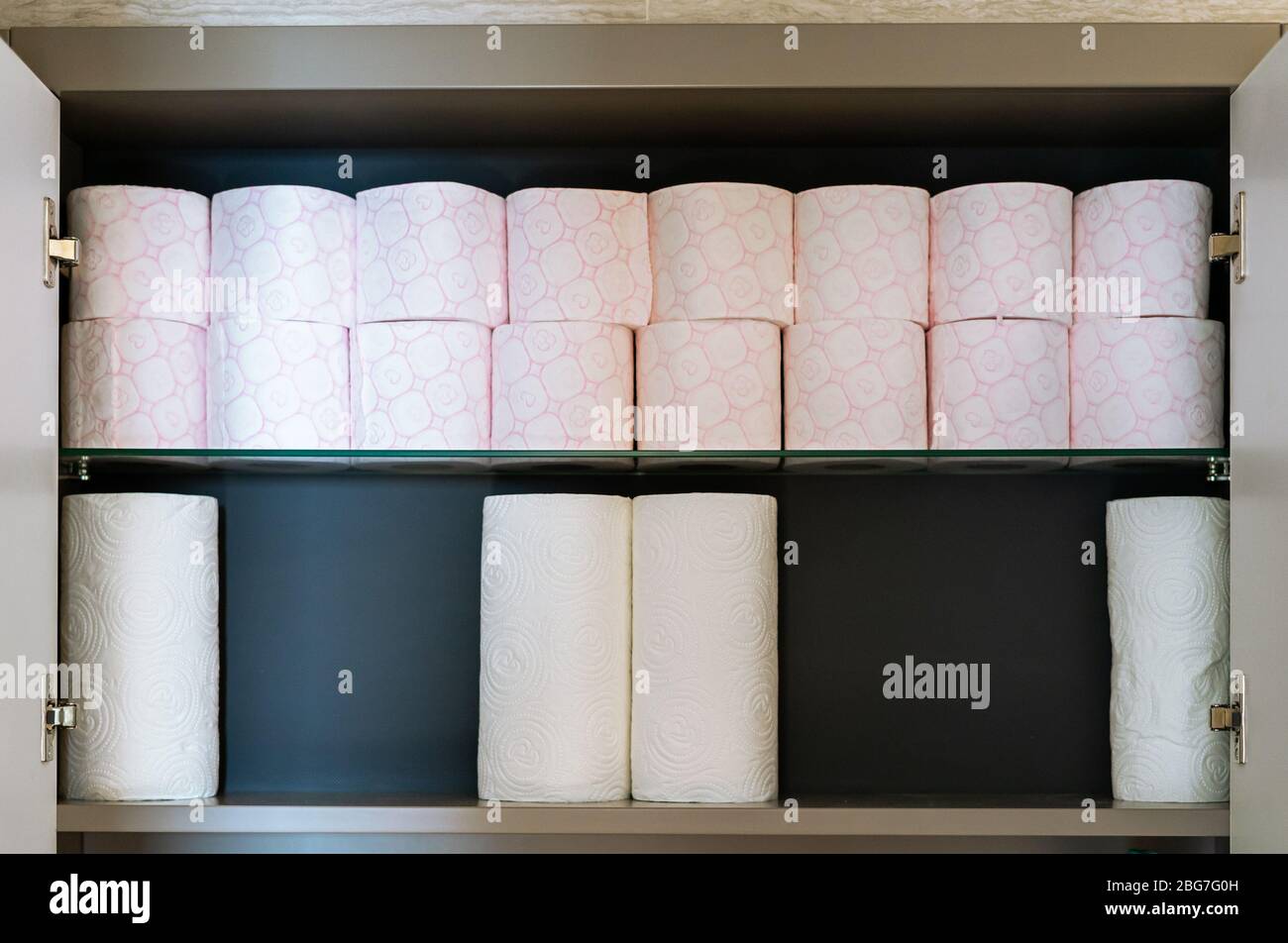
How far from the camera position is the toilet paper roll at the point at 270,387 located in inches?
33.3

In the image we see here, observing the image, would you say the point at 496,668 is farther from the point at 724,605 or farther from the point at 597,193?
the point at 597,193

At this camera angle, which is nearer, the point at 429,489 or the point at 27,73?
the point at 27,73

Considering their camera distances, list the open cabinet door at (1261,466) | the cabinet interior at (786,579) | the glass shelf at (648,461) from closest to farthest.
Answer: the open cabinet door at (1261,466) → the glass shelf at (648,461) → the cabinet interior at (786,579)

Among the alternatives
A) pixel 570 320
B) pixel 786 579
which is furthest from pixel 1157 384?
pixel 570 320

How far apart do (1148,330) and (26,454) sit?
747 mm

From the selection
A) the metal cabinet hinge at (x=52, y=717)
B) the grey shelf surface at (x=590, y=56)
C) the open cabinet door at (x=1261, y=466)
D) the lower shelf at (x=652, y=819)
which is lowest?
the lower shelf at (x=652, y=819)

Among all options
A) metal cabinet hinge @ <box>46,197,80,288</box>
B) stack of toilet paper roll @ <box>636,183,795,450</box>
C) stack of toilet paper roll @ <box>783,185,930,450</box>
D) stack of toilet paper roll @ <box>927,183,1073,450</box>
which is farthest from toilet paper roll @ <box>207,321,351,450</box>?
stack of toilet paper roll @ <box>927,183,1073,450</box>

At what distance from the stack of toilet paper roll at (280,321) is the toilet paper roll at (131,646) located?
9cm

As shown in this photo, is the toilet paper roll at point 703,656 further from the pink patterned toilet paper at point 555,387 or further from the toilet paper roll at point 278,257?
the toilet paper roll at point 278,257

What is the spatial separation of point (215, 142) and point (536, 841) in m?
0.58

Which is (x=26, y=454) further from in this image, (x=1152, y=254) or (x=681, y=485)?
(x=1152, y=254)

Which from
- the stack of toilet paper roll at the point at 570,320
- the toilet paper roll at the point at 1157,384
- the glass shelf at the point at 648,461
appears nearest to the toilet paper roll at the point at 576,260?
the stack of toilet paper roll at the point at 570,320

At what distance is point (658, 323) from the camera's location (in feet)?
2.85

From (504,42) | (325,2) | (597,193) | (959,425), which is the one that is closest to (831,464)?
(959,425)
